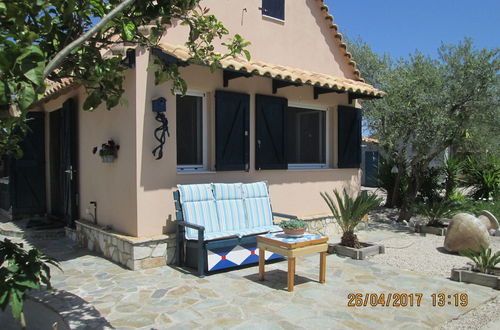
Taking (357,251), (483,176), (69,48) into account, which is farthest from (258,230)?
(483,176)

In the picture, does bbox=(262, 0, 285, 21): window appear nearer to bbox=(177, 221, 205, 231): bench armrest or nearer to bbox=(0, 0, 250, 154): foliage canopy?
bbox=(177, 221, 205, 231): bench armrest

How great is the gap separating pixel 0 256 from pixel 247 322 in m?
2.46

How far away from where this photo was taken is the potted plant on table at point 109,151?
6.34m

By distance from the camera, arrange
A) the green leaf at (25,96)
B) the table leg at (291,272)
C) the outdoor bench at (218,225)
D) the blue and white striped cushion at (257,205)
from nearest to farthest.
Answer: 1. the green leaf at (25,96)
2. the table leg at (291,272)
3. the outdoor bench at (218,225)
4. the blue and white striped cushion at (257,205)

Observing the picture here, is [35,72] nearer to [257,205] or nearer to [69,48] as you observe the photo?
[69,48]

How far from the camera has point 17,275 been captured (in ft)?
7.53

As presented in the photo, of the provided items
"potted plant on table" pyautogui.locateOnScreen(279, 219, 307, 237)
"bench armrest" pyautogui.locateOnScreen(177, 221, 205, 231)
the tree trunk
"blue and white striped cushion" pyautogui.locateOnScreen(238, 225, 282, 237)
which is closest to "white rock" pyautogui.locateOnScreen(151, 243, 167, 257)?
"bench armrest" pyautogui.locateOnScreen(177, 221, 205, 231)

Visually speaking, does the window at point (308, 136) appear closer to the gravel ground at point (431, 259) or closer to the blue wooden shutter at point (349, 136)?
the blue wooden shutter at point (349, 136)

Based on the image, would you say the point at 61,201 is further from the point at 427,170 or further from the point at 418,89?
the point at 427,170

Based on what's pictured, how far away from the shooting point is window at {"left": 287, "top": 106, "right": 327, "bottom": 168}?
884 centimetres

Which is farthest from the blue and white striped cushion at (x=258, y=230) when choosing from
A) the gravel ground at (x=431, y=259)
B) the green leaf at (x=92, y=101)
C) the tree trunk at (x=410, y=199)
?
the tree trunk at (x=410, y=199)

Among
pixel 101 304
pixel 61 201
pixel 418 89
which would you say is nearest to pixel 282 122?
pixel 418 89

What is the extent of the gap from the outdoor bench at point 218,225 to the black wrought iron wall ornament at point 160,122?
647 mm

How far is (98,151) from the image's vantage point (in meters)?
6.99
